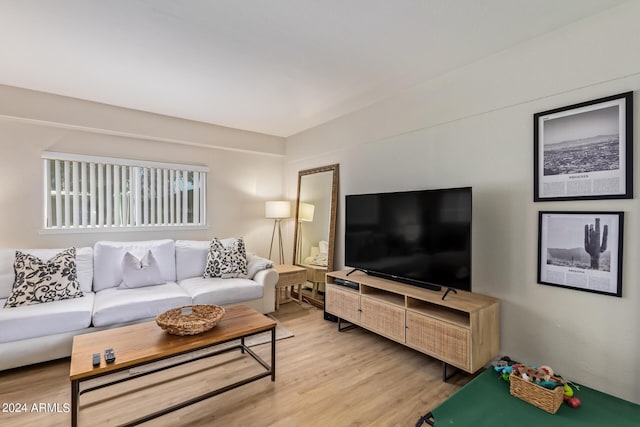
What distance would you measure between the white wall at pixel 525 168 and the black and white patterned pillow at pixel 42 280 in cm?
335

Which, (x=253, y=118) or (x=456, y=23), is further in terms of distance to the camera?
(x=253, y=118)

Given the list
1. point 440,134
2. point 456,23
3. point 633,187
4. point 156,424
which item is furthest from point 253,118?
point 633,187

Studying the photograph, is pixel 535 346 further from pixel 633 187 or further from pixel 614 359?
pixel 633 187

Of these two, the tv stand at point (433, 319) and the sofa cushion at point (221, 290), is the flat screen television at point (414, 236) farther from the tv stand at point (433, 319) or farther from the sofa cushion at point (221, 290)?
the sofa cushion at point (221, 290)

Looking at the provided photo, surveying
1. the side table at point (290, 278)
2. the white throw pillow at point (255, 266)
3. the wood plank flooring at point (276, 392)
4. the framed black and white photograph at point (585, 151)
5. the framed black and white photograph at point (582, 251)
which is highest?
the framed black and white photograph at point (585, 151)

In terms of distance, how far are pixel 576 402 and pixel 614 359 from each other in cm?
41

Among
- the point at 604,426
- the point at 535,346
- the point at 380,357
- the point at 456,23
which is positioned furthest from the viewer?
the point at 380,357

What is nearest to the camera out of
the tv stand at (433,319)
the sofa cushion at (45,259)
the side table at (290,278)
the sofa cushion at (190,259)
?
the tv stand at (433,319)

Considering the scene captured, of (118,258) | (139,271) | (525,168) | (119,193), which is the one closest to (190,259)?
(139,271)

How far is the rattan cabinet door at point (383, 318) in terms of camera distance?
2.58 metres

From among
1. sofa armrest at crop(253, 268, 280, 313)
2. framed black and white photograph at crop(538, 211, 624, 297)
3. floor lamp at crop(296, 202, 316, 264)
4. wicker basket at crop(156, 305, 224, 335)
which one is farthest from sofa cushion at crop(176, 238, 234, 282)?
framed black and white photograph at crop(538, 211, 624, 297)

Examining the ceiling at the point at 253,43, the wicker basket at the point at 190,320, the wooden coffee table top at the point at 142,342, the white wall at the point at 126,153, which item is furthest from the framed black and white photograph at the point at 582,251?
the white wall at the point at 126,153

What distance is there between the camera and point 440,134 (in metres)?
2.79

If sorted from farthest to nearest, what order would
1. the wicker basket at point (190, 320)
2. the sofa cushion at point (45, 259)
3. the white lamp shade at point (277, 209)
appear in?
the white lamp shade at point (277, 209)
the sofa cushion at point (45, 259)
the wicker basket at point (190, 320)
